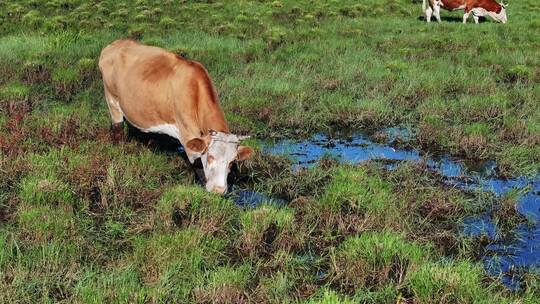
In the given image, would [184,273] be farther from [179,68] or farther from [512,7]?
[512,7]

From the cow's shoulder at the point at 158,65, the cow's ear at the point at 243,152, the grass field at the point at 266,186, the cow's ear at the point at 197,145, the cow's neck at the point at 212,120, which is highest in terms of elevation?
the cow's shoulder at the point at 158,65

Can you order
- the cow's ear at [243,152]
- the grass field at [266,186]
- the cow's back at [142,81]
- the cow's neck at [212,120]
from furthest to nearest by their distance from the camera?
the cow's back at [142,81] → the cow's neck at [212,120] → the cow's ear at [243,152] → the grass field at [266,186]

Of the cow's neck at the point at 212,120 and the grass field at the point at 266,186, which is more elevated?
the cow's neck at the point at 212,120

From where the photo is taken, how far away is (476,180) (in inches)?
301

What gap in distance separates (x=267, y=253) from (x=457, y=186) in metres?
3.28

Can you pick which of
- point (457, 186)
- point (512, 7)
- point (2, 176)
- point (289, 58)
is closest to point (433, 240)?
point (457, 186)

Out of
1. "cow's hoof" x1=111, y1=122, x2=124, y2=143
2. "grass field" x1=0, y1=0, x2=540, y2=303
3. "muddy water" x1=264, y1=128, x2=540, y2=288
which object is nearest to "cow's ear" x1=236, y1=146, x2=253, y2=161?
"grass field" x1=0, y1=0, x2=540, y2=303

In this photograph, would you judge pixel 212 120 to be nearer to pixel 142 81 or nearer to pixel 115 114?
pixel 142 81

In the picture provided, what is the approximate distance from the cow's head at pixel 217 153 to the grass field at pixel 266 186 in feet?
0.72

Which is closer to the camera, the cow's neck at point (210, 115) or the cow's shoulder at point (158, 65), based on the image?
the cow's neck at point (210, 115)

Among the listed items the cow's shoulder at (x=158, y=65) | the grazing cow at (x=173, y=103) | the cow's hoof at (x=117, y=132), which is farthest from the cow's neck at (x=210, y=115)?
the cow's hoof at (x=117, y=132)

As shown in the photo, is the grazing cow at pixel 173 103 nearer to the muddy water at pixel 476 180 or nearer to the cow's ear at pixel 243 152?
the cow's ear at pixel 243 152

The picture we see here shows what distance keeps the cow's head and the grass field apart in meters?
0.22

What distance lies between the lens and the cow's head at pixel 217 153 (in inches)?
250
